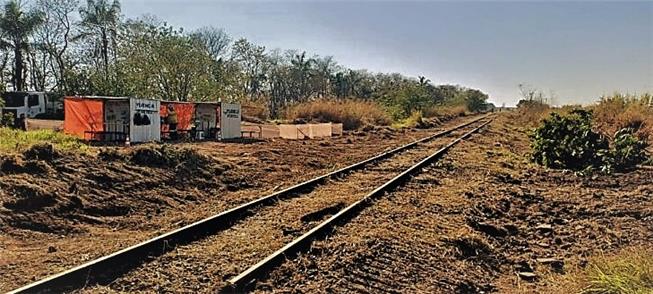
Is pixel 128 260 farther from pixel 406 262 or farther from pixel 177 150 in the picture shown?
pixel 177 150

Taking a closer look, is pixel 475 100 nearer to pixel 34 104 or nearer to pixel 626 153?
pixel 34 104

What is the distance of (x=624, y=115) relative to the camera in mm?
24156

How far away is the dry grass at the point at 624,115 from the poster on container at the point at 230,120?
15.2 metres

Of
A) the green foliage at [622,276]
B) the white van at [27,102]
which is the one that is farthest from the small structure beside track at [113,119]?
the white van at [27,102]

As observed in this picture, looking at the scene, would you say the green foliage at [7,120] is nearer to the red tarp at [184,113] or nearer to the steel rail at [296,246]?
the red tarp at [184,113]

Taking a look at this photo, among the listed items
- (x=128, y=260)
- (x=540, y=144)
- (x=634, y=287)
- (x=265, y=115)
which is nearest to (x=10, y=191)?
(x=128, y=260)

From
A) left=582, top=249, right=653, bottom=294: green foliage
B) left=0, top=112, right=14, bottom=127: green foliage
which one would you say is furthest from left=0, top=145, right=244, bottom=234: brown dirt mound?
left=0, top=112, right=14, bottom=127: green foliage

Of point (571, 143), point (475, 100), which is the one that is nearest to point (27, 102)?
point (571, 143)

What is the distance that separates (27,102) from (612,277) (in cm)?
4047

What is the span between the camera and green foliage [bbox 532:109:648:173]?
1529 cm

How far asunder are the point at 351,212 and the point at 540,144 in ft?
33.4

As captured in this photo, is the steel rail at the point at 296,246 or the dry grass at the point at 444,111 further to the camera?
the dry grass at the point at 444,111

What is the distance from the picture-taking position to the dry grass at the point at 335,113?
40062 millimetres

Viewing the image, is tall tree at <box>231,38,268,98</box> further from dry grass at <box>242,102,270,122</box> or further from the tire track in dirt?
the tire track in dirt
